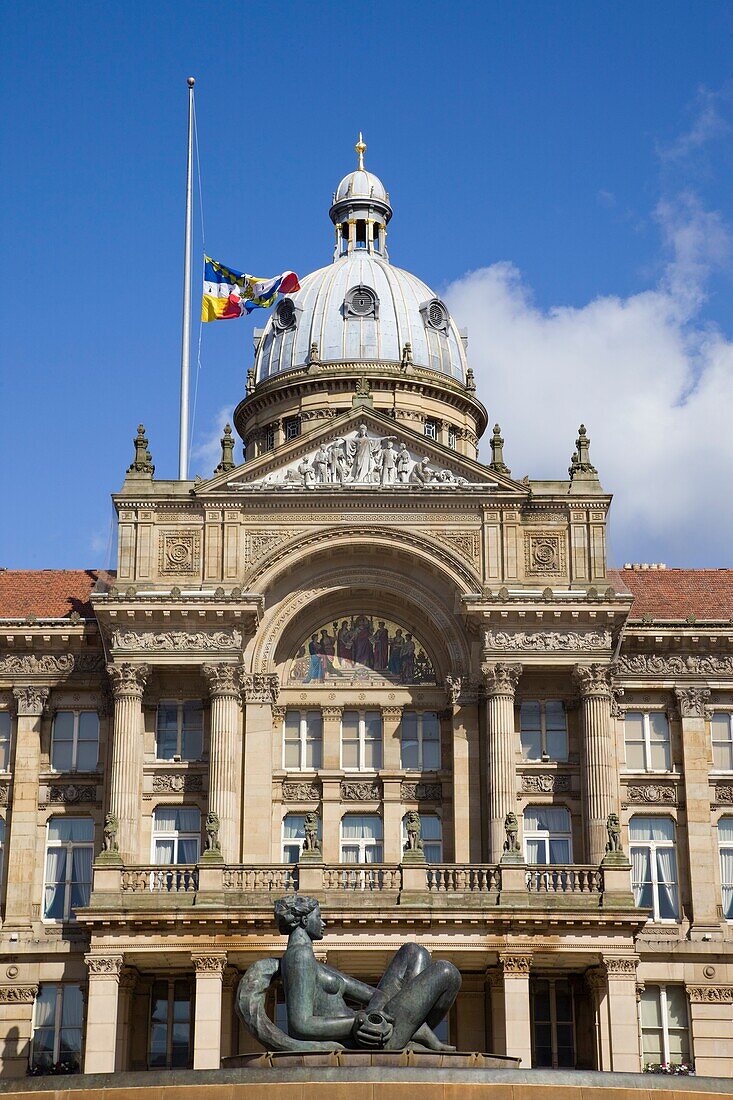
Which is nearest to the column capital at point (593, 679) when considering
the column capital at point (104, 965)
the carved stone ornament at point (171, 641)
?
the carved stone ornament at point (171, 641)

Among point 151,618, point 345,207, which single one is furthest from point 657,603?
point 345,207

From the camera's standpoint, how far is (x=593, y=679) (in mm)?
54625

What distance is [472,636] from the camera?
5616cm

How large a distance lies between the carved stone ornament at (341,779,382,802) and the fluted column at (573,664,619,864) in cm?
629

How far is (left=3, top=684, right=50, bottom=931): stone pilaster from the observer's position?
55125mm

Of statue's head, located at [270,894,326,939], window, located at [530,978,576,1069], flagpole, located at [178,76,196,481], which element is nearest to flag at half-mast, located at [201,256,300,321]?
flagpole, located at [178,76,196,481]

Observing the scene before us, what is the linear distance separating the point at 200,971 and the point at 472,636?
13158 millimetres

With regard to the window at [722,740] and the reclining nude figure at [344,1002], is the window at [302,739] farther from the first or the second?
the reclining nude figure at [344,1002]

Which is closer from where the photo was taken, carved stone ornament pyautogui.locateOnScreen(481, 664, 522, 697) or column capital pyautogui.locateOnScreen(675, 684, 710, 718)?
carved stone ornament pyautogui.locateOnScreen(481, 664, 522, 697)

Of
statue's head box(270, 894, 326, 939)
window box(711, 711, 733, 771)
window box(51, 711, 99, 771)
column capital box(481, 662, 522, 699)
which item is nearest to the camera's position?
statue's head box(270, 894, 326, 939)

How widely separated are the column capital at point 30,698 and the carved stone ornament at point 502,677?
529 inches

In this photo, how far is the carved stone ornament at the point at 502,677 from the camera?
5447 centimetres

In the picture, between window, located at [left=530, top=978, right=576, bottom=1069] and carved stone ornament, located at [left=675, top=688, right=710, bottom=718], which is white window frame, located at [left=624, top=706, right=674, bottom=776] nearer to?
carved stone ornament, located at [left=675, top=688, right=710, bottom=718]

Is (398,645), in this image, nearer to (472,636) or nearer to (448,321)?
(472,636)
